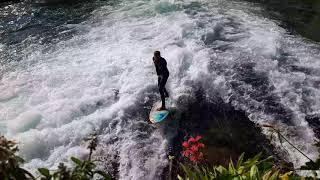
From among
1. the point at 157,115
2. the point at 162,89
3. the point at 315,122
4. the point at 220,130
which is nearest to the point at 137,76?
the point at 162,89

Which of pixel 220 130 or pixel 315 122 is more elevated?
pixel 220 130

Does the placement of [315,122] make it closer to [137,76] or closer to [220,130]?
[220,130]

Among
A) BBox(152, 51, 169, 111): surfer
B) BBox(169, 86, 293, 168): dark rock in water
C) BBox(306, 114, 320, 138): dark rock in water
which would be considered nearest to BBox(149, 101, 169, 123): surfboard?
BBox(152, 51, 169, 111): surfer

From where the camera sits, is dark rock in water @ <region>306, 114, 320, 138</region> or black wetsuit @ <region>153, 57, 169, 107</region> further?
black wetsuit @ <region>153, 57, 169, 107</region>

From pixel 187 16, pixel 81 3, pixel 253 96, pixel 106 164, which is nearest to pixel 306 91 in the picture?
pixel 253 96

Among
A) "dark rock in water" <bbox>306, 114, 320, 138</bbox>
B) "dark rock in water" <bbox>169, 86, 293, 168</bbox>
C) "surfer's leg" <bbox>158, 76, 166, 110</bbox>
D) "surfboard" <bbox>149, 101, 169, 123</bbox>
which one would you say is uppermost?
"surfer's leg" <bbox>158, 76, 166, 110</bbox>

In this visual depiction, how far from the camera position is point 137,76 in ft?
37.1

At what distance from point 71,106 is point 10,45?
18.2 ft

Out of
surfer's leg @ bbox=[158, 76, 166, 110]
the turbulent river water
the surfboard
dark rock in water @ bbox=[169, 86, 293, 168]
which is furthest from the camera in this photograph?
→ surfer's leg @ bbox=[158, 76, 166, 110]

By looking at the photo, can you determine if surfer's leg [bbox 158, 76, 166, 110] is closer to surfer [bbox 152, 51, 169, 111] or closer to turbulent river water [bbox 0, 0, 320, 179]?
surfer [bbox 152, 51, 169, 111]

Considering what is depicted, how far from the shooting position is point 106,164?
26.1 feet

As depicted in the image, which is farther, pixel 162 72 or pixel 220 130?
pixel 162 72

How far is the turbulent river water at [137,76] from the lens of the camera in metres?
8.57

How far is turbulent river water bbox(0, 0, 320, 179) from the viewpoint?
337 inches
